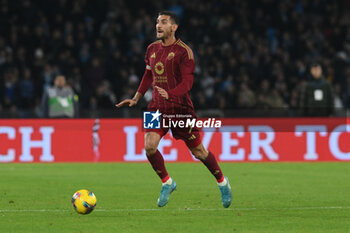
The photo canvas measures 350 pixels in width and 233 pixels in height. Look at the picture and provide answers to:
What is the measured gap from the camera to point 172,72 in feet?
30.1

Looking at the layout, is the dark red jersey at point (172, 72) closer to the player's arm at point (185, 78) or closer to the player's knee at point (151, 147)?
the player's arm at point (185, 78)

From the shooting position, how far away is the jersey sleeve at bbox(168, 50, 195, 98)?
8992 mm

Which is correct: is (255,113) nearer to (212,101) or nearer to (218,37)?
(212,101)

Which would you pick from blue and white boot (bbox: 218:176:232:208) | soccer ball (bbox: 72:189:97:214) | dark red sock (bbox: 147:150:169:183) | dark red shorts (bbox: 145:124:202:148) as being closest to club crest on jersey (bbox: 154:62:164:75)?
dark red shorts (bbox: 145:124:202:148)

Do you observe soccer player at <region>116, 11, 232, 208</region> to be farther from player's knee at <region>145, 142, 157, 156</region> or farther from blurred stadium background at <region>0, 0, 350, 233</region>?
blurred stadium background at <region>0, 0, 350, 233</region>

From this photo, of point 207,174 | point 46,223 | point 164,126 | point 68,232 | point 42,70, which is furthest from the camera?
point 42,70

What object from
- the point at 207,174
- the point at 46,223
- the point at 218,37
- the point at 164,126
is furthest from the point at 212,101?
the point at 46,223

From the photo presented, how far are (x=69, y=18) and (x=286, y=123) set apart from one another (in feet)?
25.0

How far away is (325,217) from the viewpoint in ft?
28.1

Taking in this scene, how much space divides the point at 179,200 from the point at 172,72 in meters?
1.92

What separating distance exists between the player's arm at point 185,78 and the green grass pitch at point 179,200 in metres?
1.32

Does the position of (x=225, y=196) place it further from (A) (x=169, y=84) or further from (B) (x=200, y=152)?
(A) (x=169, y=84)

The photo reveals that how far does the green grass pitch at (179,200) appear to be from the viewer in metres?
7.93

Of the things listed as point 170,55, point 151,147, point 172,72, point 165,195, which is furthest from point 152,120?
point 165,195
